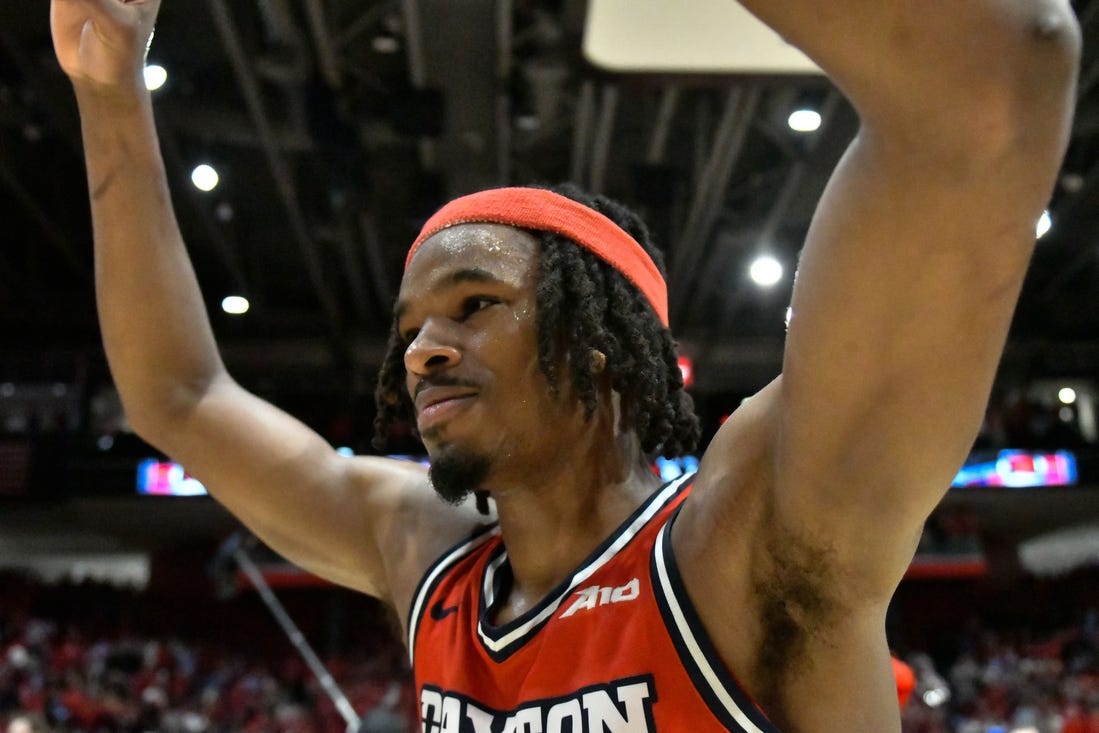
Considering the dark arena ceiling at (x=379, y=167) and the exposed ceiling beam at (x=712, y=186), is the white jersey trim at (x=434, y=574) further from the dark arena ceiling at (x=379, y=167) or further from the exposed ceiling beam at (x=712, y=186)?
the exposed ceiling beam at (x=712, y=186)

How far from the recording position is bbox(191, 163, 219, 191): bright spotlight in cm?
844

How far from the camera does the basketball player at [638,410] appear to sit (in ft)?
2.46

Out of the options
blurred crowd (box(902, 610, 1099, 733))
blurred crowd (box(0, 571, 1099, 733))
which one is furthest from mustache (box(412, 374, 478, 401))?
blurred crowd (box(902, 610, 1099, 733))

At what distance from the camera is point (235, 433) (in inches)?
67.5

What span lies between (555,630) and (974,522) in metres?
13.2

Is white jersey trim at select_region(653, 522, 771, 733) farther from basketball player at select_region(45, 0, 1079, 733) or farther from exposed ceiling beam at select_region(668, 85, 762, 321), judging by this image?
exposed ceiling beam at select_region(668, 85, 762, 321)

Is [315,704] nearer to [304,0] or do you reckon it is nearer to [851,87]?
[304,0]

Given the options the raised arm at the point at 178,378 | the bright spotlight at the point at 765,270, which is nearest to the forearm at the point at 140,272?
the raised arm at the point at 178,378

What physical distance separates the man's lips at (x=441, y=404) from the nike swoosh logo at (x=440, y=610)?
29 cm

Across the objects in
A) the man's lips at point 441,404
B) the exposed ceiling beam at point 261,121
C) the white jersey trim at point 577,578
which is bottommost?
the white jersey trim at point 577,578

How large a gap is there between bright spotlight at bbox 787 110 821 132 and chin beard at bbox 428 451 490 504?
6.40 meters

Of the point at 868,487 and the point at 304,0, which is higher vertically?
the point at 304,0

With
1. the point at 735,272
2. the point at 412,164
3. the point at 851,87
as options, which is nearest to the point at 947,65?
the point at 851,87

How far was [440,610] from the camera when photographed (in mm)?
1532
